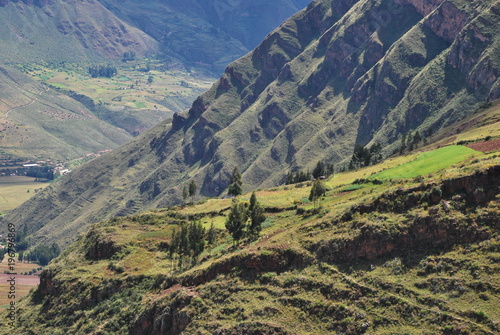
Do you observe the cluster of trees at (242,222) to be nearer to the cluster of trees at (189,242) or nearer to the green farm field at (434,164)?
the cluster of trees at (189,242)

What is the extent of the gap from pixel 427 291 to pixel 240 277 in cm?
2714

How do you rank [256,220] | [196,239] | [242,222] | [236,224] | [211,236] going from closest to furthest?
1. [236,224]
2. [242,222]
3. [256,220]
4. [196,239]
5. [211,236]

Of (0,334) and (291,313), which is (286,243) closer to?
(291,313)

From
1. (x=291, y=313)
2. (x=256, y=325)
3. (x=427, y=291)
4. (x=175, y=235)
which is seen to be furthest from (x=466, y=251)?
(x=175, y=235)

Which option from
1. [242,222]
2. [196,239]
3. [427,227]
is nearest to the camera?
[427,227]

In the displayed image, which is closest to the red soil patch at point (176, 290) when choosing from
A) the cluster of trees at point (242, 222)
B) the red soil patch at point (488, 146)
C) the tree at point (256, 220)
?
the cluster of trees at point (242, 222)

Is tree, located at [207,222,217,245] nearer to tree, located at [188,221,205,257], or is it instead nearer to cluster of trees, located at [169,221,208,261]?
cluster of trees, located at [169,221,208,261]

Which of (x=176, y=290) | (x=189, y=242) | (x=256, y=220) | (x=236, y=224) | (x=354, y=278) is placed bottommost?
(x=176, y=290)

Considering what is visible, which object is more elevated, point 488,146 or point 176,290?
point 488,146

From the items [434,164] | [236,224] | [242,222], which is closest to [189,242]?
[236,224]

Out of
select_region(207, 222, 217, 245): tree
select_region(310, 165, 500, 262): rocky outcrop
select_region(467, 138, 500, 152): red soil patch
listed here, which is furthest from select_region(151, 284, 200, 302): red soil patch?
select_region(467, 138, 500, 152): red soil patch

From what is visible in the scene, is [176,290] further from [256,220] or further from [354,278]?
[354,278]

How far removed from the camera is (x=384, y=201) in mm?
72938

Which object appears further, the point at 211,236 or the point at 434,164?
the point at 211,236
